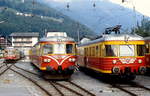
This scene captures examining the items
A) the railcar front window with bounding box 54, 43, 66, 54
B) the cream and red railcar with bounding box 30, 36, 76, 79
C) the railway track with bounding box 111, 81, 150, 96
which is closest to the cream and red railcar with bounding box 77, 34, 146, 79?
the railway track with bounding box 111, 81, 150, 96

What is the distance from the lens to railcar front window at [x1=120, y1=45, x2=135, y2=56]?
1773 cm

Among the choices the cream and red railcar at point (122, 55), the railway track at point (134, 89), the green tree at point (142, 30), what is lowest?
the railway track at point (134, 89)

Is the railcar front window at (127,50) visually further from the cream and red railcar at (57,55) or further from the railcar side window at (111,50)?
the cream and red railcar at (57,55)

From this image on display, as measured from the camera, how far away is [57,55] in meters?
19.7

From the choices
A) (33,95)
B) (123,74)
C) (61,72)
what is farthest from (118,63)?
(33,95)

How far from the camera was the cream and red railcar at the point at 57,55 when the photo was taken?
64.2ft

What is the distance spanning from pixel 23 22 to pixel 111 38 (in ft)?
510

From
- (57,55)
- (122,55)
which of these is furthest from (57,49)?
(122,55)

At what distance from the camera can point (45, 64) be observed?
19625 mm

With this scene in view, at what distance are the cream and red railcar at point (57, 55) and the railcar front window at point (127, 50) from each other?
3.50 metres

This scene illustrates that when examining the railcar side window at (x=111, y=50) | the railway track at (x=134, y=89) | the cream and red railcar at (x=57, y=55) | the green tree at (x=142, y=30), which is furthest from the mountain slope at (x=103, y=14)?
the railway track at (x=134, y=89)

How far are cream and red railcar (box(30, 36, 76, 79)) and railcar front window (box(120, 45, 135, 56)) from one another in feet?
11.5

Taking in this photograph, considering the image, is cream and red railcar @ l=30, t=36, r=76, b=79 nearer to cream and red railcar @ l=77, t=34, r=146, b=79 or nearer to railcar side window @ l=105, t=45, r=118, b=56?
cream and red railcar @ l=77, t=34, r=146, b=79

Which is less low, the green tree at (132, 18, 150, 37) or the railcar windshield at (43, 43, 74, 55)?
the green tree at (132, 18, 150, 37)
